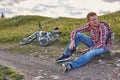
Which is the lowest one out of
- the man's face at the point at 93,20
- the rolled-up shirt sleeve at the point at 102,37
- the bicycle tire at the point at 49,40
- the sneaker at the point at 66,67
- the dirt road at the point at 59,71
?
the dirt road at the point at 59,71

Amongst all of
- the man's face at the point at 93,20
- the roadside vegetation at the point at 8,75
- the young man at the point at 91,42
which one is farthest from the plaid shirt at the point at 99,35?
the roadside vegetation at the point at 8,75

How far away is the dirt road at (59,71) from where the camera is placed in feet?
40.1

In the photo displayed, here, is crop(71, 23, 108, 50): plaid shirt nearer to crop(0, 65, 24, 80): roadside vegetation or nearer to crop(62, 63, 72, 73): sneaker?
crop(62, 63, 72, 73): sneaker

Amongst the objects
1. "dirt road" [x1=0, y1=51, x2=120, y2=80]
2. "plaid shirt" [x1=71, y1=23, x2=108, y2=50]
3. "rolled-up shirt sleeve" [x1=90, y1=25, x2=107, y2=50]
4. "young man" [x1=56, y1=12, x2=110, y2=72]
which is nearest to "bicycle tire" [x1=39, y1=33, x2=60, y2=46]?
"dirt road" [x1=0, y1=51, x2=120, y2=80]

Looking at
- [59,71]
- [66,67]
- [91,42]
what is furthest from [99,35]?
[59,71]

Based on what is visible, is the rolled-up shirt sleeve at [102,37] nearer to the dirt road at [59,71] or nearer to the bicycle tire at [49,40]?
the dirt road at [59,71]

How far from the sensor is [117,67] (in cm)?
1293

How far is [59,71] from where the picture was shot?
13.3 metres

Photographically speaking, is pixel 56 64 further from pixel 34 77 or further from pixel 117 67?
pixel 117 67

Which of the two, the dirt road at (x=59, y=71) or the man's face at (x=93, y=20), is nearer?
the dirt road at (x=59, y=71)

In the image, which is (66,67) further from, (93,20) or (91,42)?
(93,20)

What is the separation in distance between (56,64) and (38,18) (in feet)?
129

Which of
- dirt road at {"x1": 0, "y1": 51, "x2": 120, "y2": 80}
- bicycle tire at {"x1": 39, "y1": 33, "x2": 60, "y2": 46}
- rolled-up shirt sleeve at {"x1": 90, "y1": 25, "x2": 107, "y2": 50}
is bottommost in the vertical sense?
dirt road at {"x1": 0, "y1": 51, "x2": 120, "y2": 80}

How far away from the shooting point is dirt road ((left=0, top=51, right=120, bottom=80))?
12.2 meters
